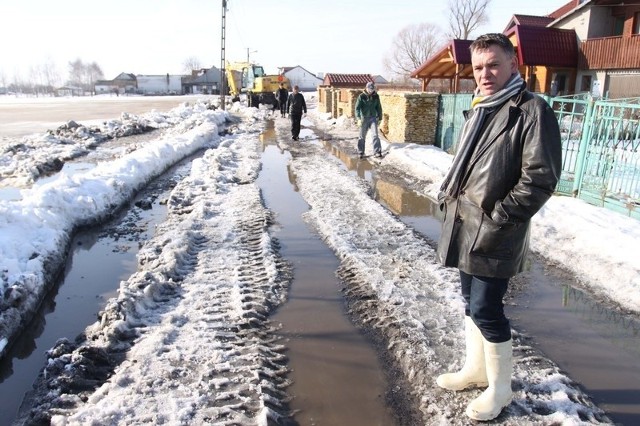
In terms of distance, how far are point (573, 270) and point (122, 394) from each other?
181 inches

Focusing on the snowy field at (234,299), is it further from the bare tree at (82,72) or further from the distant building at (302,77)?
the bare tree at (82,72)

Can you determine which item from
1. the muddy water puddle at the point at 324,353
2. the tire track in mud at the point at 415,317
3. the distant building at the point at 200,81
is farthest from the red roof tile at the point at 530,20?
the distant building at the point at 200,81

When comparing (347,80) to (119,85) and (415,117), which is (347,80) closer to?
(415,117)

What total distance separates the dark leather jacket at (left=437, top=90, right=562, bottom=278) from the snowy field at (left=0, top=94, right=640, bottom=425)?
3.44 feet

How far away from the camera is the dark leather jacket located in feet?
6.98

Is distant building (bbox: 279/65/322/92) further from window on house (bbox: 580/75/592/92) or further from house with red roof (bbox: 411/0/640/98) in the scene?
window on house (bbox: 580/75/592/92)

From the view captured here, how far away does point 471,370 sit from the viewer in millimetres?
2873

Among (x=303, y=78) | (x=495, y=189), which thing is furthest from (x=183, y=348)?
(x=303, y=78)

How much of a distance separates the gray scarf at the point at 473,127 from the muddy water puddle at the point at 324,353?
1.45m

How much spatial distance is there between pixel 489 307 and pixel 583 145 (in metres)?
5.76

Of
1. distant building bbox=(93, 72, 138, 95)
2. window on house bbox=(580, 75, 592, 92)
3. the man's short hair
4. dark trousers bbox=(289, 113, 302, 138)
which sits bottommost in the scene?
dark trousers bbox=(289, 113, 302, 138)

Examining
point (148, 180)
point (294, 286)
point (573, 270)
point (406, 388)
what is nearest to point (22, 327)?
point (294, 286)

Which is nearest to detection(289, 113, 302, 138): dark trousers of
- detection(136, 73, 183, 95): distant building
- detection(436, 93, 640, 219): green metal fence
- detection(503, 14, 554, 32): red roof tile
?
detection(436, 93, 640, 219): green metal fence

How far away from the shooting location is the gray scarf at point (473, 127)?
2.27m
